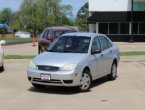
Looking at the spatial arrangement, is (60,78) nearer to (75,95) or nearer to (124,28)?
(75,95)

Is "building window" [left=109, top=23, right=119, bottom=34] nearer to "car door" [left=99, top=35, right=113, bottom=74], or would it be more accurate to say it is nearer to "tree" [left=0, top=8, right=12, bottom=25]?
"car door" [left=99, top=35, right=113, bottom=74]

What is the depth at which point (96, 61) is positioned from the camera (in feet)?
41.9

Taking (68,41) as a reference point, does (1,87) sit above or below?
below

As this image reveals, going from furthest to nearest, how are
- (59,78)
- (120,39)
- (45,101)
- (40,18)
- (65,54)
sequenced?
(40,18) → (120,39) → (65,54) → (59,78) → (45,101)

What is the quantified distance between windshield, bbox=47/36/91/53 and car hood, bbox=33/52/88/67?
1.43 ft

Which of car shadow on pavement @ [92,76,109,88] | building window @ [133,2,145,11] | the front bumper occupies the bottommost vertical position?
car shadow on pavement @ [92,76,109,88]

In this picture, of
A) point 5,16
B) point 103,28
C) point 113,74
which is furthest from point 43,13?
point 113,74

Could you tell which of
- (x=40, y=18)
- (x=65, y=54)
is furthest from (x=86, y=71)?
(x=40, y=18)

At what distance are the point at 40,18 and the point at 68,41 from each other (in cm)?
7760

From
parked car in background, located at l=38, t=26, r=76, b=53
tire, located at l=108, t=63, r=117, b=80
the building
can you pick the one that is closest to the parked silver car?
tire, located at l=108, t=63, r=117, b=80

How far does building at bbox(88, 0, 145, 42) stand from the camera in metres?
51.7

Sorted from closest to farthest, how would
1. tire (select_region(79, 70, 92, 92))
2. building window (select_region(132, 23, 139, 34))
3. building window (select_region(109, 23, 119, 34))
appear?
tire (select_region(79, 70, 92, 92)) < building window (select_region(132, 23, 139, 34)) < building window (select_region(109, 23, 119, 34))

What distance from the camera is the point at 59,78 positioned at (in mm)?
11414

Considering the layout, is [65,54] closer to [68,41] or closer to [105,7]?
[68,41]
